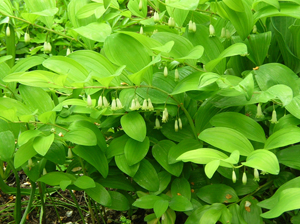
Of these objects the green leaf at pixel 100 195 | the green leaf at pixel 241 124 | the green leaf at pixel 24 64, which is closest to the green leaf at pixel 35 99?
the green leaf at pixel 24 64

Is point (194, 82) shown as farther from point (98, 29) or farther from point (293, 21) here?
point (293, 21)

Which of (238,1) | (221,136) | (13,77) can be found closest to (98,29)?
(13,77)

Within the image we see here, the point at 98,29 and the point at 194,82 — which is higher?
the point at 98,29

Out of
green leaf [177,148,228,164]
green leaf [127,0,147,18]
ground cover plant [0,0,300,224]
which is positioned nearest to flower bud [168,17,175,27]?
ground cover plant [0,0,300,224]

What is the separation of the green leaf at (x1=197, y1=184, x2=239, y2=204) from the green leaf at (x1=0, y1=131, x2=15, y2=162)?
0.96 meters

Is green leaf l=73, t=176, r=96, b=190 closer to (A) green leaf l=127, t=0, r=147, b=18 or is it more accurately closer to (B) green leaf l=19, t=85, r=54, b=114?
(B) green leaf l=19, t=85, r=54, b=114

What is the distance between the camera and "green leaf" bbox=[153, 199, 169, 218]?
161cm

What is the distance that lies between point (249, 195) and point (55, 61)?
3.86 feet

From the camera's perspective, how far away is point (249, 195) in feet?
5.80

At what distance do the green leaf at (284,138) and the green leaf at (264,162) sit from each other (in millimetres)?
100

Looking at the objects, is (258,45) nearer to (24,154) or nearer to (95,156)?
(95,156)

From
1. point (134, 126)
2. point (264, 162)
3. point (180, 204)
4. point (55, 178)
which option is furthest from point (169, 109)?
point (55, 178)

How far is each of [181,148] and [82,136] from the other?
504 mm

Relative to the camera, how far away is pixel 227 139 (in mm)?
1473
